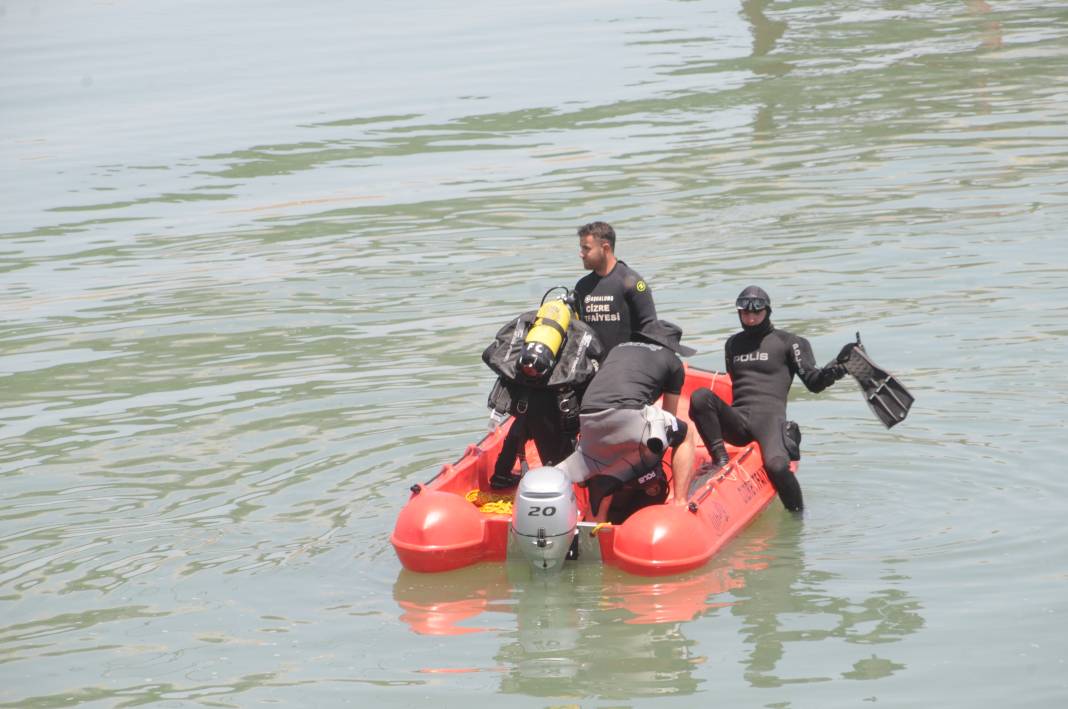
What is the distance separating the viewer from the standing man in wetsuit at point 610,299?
10570 millimetres

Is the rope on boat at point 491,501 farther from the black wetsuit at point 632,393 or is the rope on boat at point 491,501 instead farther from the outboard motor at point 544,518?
the outboard motor at point 544,518

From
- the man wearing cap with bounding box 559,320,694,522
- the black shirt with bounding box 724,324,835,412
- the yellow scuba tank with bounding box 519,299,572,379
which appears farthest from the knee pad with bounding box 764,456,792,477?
the yellow scuba tank with bounding box 519,299,572,379

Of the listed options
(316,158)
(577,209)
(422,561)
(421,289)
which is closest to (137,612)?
(422,561)

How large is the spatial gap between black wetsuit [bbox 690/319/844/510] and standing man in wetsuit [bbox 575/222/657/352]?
0.67 meters

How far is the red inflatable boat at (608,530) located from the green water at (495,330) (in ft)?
0.48

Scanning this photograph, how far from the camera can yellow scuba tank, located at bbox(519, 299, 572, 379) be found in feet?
31.5

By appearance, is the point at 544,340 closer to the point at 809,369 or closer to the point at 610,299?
the point at 610,299

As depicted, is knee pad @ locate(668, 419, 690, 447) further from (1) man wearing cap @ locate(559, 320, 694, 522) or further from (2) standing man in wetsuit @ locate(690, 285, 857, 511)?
(2) standing man in wetsuit @ locate(690, 285, 857, 511)

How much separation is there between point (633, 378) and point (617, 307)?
1.00 metres

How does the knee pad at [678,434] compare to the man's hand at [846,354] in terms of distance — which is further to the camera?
the man's hand at [846,354]

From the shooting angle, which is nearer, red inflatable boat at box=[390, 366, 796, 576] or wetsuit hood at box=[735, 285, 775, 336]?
red inflatable boat at box=[390, 366, 796, 576]

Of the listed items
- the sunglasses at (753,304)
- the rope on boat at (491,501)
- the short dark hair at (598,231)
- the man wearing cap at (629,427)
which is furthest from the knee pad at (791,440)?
the rope on boat at (491,501)

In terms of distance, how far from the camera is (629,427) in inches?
375

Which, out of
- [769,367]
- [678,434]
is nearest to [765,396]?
[769,367]
